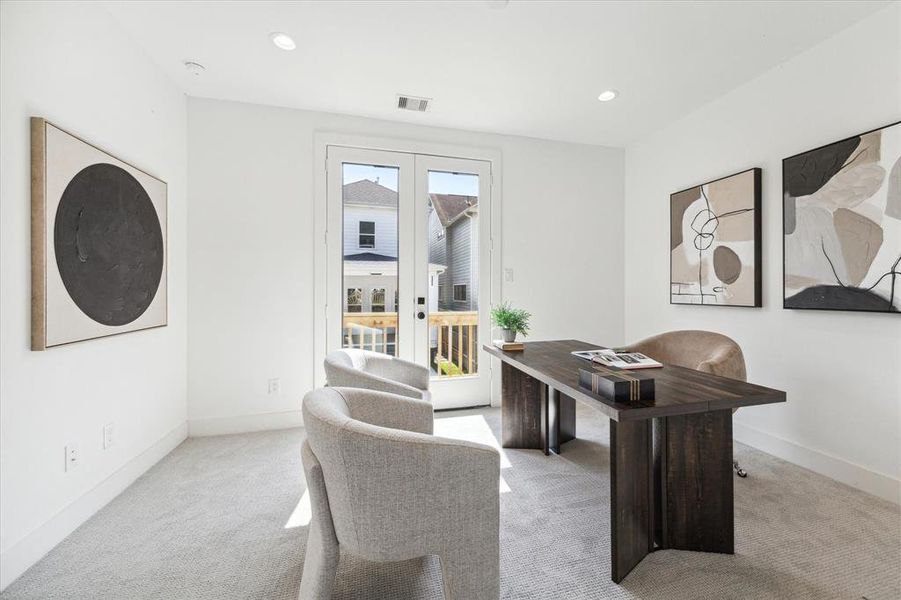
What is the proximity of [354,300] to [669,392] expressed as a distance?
254cm

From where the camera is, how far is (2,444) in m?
1.49

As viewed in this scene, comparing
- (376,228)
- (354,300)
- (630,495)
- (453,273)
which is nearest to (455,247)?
(453,273)

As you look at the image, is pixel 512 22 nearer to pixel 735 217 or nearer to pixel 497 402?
pixel 735 217

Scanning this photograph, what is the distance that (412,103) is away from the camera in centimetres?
308

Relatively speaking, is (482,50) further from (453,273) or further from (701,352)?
(701,352)

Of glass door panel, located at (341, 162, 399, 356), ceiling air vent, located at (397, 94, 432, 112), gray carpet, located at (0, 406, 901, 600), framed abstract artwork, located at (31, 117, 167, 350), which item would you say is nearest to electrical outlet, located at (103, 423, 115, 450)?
gray carpet, located at (0, 406, 901, 600)

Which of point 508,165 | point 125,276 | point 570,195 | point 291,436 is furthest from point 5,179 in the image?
point 570,195

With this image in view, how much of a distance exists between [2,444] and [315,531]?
4.33ft

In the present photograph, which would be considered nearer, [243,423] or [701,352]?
[701,352]

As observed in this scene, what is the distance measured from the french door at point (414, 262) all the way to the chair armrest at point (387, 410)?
1.78m

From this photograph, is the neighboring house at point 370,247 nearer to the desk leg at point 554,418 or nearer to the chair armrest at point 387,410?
the desk leg at point 554,418

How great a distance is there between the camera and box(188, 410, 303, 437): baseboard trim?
9.84 ft

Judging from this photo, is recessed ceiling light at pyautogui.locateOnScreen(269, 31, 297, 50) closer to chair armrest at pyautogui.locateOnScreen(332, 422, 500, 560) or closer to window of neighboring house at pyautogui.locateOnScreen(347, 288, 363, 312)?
window of neighboring house at pyautogui.locateOnScreen(347, 288, 363, 312)

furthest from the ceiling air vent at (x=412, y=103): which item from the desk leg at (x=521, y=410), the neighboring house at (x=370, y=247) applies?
the desk leg at (x=521, y=410)
